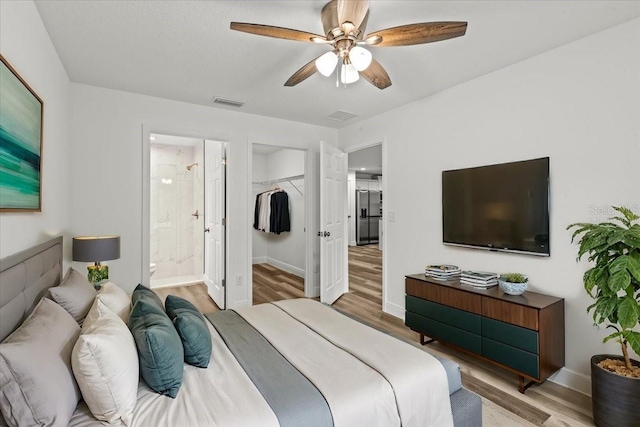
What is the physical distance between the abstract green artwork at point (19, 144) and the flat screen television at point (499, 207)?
3.18 m

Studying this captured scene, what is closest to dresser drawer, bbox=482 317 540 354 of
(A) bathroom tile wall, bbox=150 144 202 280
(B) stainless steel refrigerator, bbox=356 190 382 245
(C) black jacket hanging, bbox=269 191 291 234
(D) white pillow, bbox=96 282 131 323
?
(D) white pillow, bbox=96 282 131 323

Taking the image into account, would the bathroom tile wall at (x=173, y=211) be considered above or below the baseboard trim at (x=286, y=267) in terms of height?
above

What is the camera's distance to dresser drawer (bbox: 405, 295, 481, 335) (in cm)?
251

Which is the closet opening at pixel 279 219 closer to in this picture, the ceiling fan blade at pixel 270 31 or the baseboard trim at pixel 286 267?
the baseboard trim at pixel 286 267

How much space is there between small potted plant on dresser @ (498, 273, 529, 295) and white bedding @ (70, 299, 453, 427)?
1.19 metres

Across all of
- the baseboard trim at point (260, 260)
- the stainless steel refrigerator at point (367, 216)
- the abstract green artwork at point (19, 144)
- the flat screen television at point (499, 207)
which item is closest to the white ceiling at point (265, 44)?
the abstract green artwork at point (19, 144)

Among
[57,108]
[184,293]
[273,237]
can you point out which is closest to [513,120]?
[57,108]

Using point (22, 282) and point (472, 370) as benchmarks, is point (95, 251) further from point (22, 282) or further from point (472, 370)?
point (472, 370)

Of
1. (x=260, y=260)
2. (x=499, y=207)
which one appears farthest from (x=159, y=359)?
(x=260, y=260)

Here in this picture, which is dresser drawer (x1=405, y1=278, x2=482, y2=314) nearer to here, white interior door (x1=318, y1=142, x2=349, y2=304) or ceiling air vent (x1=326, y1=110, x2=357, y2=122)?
white interior door (x1=318, y1=142, x2=349, y2=304)

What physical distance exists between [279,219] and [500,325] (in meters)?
4.50

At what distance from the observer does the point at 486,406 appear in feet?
6.80

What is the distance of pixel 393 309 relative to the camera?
384 centimetres

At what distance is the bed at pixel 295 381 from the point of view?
3.85 feet
